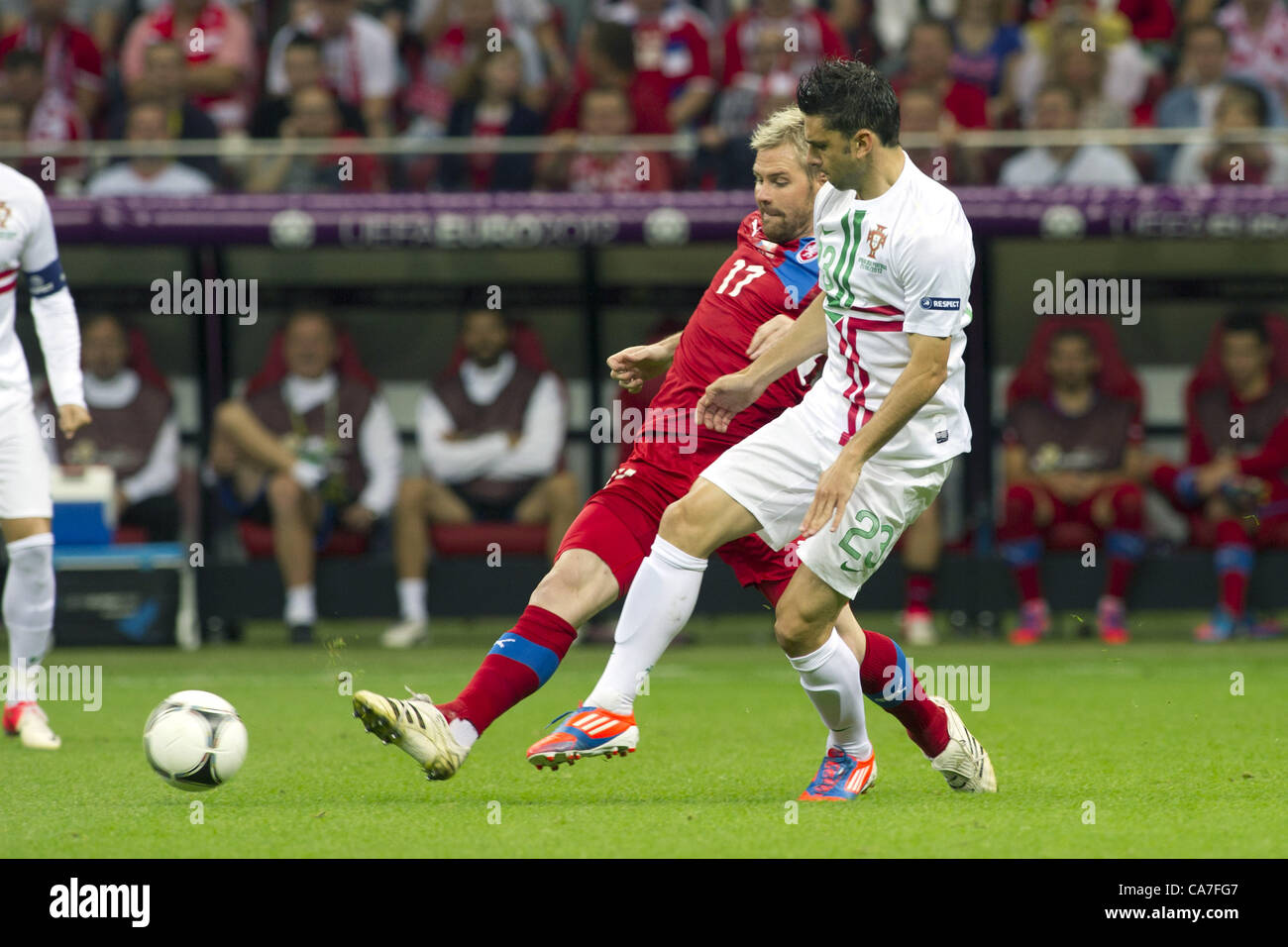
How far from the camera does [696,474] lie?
18.5 ft

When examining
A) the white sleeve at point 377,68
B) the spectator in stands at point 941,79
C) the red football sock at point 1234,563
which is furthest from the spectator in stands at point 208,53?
the red football sock at point 1234,563

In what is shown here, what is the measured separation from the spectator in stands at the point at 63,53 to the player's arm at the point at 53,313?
565 centimetres

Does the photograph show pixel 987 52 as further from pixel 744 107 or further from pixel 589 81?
pixel 589 81

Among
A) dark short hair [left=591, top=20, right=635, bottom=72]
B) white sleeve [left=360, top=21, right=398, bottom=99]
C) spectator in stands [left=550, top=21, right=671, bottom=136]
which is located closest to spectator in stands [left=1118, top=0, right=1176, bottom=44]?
spectator in stands [left=550, top=21, right=671, bottom=136]

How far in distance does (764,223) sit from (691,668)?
176 inches

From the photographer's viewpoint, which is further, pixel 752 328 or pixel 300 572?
pixel 300 572

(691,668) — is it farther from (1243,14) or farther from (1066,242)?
(1243,14)

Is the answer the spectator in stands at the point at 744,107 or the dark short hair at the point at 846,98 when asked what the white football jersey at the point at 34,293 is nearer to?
the dark short hair at the point at 846,98

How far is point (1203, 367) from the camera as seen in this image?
35.6 ft

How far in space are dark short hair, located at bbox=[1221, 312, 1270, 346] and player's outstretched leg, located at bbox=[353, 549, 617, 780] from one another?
20.9 ft

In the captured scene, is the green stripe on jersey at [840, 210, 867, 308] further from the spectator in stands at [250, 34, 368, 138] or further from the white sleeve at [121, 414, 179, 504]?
the spectator in stands at [250, 34, 368, 138]

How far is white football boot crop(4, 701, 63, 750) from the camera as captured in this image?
6.82m

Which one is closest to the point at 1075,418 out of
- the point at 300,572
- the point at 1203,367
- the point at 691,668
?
the point at 1203,367

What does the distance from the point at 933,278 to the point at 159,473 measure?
7.12m
